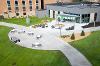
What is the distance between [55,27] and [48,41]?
16.1 meters

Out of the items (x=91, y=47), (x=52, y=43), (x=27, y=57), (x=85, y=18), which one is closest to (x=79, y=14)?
(x=85, y=18)

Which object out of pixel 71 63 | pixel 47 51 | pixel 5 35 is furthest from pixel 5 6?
pixel 71 63

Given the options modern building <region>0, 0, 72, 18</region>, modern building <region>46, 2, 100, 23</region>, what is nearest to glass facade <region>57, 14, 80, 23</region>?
modern building <region>46, 2, 100, 23</region>

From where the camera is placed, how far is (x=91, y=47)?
56.9 metres

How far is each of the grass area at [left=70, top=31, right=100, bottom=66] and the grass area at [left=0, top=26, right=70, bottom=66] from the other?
19.9 feet

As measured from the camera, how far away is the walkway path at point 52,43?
48875mm

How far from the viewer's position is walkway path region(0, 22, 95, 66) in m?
48.9

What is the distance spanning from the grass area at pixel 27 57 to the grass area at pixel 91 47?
606cm

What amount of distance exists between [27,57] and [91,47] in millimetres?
17485

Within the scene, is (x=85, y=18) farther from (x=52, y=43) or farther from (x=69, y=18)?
(x=52, y=43)

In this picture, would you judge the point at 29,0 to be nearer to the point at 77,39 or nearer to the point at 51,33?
the point at 51,33

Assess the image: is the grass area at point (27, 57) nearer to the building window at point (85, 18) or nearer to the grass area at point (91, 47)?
the grass area at point (91, 47)

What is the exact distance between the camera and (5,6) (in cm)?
9738

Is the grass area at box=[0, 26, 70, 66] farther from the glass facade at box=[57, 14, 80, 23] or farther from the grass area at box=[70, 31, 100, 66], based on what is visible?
the glass facade at box=[57, 14, 80, 23]
